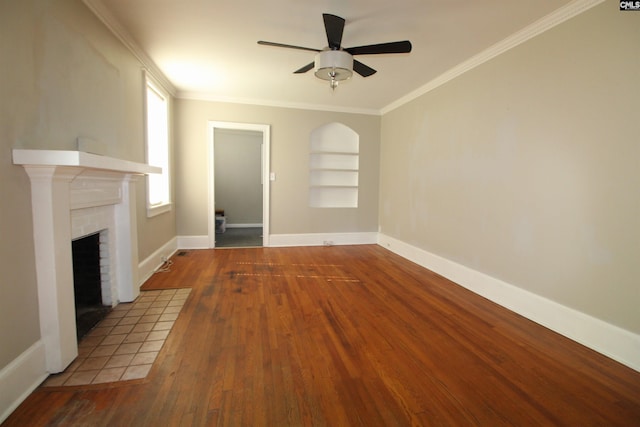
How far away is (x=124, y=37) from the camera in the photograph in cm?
272

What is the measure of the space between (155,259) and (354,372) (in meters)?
3.04

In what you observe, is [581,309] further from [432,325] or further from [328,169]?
[328,169]

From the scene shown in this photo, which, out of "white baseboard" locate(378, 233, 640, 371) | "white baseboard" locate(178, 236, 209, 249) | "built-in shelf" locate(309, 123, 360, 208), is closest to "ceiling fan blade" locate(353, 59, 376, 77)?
"white baseboard" locate(378, 233, 640, 371)

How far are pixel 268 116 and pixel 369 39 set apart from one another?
2555 mm

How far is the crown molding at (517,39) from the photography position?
2133 mm

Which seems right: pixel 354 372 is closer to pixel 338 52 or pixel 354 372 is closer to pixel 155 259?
pixel 338 52

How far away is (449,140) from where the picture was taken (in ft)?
11.6

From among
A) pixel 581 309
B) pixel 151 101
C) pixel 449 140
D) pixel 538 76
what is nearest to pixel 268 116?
pixel 151 101

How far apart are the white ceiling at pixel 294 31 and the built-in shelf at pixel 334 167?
149 cm

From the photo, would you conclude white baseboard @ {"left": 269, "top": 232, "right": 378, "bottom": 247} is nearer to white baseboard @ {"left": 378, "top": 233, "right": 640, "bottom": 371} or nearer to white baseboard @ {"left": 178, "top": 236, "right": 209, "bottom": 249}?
white baseboard @ {"left": 178, "top": 236, "right": 209, "bottom": 249}

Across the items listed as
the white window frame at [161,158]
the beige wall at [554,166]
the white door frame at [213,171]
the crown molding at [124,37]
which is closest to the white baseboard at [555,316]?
the beige wall at [554,166]

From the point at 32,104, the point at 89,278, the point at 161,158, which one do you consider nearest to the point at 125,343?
the point at 89,278

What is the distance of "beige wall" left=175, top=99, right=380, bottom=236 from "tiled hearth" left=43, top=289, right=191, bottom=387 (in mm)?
2333

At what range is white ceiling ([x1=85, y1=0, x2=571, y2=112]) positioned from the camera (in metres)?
2.26
